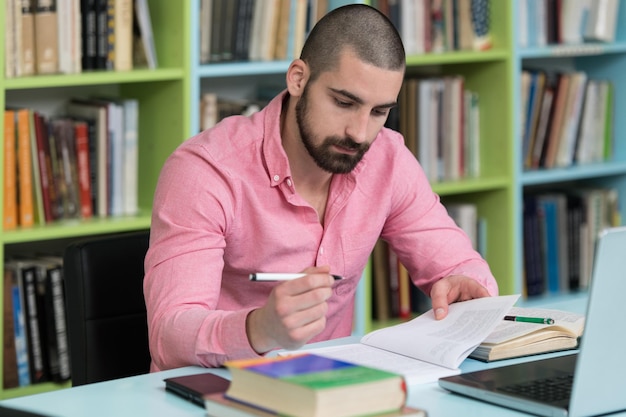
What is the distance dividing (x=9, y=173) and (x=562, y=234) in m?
1.84

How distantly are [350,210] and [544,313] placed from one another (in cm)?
40

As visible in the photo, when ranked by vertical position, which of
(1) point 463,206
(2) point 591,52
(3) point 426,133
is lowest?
(1) point 463,206

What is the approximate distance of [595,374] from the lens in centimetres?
126

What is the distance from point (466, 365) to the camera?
1543 millimetres

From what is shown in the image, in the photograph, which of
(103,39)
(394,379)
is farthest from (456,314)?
(103,39)

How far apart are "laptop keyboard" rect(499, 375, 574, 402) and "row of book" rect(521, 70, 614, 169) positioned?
2.05 m

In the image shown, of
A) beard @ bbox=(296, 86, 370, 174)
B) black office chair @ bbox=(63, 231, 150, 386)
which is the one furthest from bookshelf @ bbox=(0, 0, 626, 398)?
beard @ bbox=(296, 86, 370, 174)

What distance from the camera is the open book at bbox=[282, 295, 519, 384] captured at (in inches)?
59.2

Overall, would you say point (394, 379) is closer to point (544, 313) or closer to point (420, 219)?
point (544, 313)

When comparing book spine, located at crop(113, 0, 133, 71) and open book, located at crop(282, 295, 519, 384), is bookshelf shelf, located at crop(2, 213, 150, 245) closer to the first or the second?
book spine, located at crop(113, 0, 133, 71)

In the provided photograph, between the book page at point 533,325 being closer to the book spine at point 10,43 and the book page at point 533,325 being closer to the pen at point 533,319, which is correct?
the pen at point 533,319

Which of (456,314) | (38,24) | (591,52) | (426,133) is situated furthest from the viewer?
(591,52)

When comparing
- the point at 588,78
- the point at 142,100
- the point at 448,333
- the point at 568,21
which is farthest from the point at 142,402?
the point at 588,78

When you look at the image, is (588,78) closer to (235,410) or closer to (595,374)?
(595,374)
